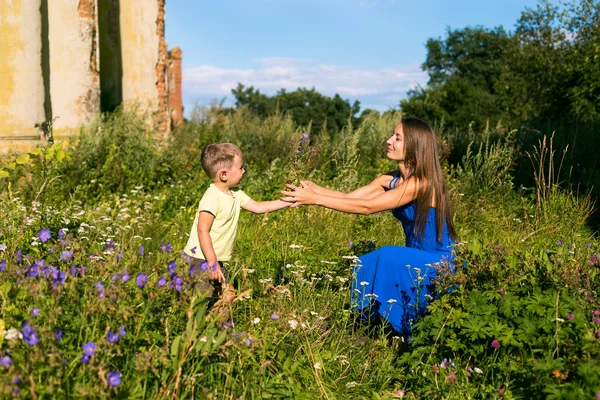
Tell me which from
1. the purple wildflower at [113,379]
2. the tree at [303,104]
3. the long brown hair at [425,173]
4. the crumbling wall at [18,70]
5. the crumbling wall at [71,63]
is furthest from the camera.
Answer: the tree at [303,104]

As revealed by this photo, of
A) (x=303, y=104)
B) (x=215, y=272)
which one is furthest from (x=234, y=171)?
(x=303, y=104)

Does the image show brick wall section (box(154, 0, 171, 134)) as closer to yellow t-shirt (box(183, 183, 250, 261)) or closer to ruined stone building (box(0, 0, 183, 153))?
ruined stone building (box(0, 0, 183, 153))

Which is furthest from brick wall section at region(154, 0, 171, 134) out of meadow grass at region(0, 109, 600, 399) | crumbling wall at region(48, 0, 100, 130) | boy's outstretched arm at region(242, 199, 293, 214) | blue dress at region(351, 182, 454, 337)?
blue dress at region(351, 182, 454, 337)

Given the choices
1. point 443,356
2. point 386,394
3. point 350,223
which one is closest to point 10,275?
point 386,394

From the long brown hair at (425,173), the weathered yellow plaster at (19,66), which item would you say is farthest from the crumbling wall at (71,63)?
the long brown hair at (425,173)

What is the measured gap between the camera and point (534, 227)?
255 inches

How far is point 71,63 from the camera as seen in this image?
1004 centimetres

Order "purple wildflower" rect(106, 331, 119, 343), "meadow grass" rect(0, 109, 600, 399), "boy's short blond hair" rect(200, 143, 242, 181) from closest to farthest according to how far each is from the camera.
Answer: "purple wildflower" rect(106, 331, 119, 343), "meadow grass" rect(0, 109, 600, 399), "boy's short blond hair" rect(200, 143, 242, 181)

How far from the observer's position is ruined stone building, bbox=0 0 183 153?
8.18m

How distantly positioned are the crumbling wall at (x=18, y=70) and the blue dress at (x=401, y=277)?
237 inches

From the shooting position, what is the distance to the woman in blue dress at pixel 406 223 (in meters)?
3.96

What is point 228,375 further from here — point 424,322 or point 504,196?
point 504,196

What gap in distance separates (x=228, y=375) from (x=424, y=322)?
49.9 inches

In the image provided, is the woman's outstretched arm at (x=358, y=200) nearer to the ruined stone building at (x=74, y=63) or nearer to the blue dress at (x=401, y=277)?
the blue dress at (x=401, y=277)
